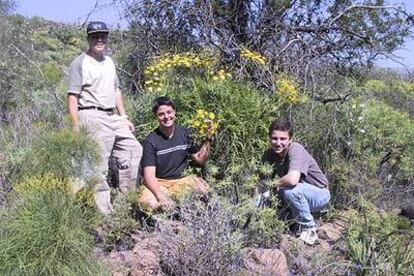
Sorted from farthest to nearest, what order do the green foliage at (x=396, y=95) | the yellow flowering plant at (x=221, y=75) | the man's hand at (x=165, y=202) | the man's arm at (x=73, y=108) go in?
the green foliage at (x=396, y=95), the yellow flowering plant at (x=221, y=75), the man's arm at (x=73, y=108), the man's hand at (x=165, y=202)

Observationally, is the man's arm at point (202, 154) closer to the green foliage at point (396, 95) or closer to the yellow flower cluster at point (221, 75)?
the yellow flower cluster at point (221, 75)

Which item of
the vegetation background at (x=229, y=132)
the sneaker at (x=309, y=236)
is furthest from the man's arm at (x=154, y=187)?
the sneaker at (x=309, y=236)

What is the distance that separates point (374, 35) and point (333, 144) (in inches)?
107

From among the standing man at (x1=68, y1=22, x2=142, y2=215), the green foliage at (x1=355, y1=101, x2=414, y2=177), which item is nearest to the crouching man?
the standing man at (x1=68, y1=22, x2=142, y2=215)

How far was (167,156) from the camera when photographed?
508 cm

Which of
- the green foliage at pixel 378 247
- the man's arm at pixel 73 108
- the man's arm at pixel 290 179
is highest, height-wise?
the man's arm at pixel 73 108

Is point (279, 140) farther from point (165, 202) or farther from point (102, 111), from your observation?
point (102, 111)

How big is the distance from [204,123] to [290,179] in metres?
0.91

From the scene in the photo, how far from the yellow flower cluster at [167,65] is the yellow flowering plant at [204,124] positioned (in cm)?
68

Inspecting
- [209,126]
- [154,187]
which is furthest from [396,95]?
[154,187]

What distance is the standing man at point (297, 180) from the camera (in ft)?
15.4

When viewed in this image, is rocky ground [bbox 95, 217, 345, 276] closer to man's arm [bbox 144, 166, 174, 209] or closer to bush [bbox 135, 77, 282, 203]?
man's arm [bbox 144, 166, 174, 209]

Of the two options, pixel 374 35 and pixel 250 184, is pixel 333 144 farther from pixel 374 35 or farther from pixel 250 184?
pixel 374 35

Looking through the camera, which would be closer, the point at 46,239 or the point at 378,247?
the point at 46,239
